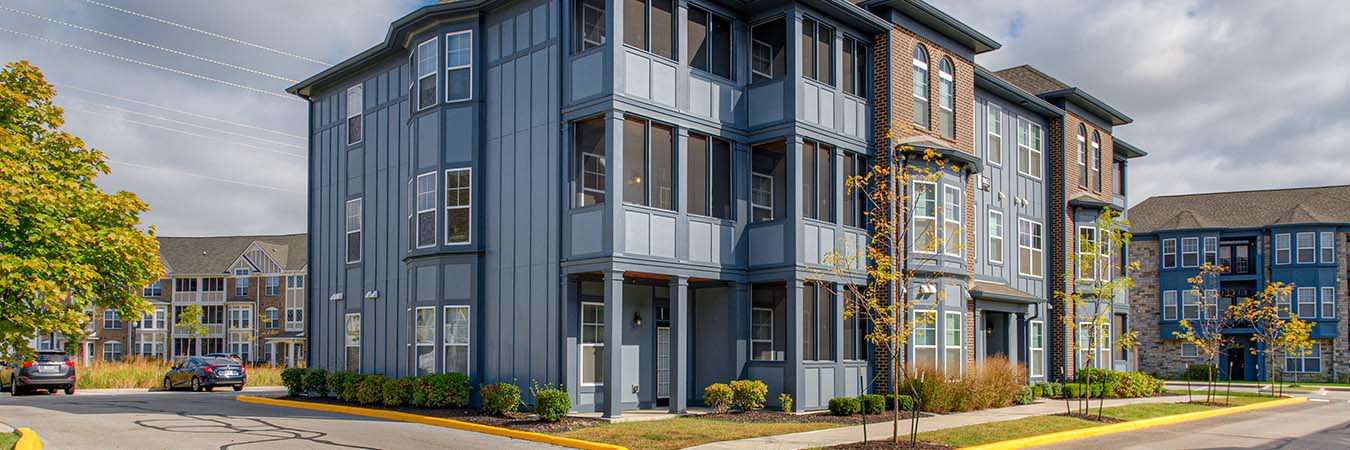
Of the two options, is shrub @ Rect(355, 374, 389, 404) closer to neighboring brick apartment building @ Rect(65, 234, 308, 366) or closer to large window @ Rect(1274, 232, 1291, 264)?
neighboring brick apartment building @ Rect(65, 234, 308, 366)

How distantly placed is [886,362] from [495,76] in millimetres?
10410

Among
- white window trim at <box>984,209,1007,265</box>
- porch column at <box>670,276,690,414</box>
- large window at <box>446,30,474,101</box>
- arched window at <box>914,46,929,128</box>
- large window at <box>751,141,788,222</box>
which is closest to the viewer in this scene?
porch column at <box>670,276,690,414</box>

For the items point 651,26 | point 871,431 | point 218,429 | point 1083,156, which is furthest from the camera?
point 1083,156

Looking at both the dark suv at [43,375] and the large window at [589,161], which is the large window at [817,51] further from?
the dark suv at [43,375]

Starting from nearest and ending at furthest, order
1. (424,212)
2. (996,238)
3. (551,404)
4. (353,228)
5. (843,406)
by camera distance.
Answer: (551,404) < (843,406) < (424,212) < (353,228) < (996,238)

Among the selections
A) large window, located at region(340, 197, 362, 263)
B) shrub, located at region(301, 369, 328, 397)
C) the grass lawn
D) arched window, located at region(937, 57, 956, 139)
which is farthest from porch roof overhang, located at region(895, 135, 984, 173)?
shrub, located at region(301, 369, 328, 397)

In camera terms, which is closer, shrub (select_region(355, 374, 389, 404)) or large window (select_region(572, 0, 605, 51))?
large window (select_region(572, 0, 605, 51))

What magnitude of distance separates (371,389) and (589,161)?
7.36 m

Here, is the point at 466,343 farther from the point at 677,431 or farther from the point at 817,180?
the point at 817,180

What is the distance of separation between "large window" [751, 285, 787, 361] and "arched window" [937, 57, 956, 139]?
643 centimetres

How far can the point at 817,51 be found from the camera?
76.3 feet

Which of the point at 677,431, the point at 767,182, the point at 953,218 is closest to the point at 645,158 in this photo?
the point at 767,182

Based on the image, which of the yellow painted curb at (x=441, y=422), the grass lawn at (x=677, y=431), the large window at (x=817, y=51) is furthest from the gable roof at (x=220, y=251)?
the grass lawn at (x=677, y=431)

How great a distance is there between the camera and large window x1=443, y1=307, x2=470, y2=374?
22.9m
